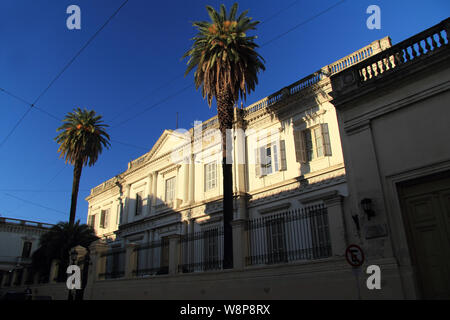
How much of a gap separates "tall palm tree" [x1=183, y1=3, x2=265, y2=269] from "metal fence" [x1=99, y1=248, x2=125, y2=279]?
6067 mm

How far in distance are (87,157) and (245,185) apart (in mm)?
15014

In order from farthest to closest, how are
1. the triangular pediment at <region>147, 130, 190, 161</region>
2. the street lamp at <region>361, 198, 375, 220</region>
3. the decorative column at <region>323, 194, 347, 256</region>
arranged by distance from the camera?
the triangular pediment at <region>147, 130, 190, 161</region> → the decorative column at <region>323, 194, 347, 256</region> → the street lamp at <region>361, 198, 375, 220</region>

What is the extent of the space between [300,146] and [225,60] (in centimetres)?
545

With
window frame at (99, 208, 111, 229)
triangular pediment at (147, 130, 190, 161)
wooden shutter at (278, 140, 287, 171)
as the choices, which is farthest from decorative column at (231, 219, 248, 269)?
window frame at (99, 208, 111, 229)

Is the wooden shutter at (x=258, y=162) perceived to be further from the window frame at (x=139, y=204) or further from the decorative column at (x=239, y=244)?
the window frame at (x=139, y=204)

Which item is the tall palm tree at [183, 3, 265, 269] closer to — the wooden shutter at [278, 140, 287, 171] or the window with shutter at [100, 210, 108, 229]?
the wooden shutter at [278, 140, 287, 171]

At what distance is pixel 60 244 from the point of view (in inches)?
909

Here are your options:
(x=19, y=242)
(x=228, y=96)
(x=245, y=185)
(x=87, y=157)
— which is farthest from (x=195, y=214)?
(x=19, y=242)

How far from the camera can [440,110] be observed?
7918mm

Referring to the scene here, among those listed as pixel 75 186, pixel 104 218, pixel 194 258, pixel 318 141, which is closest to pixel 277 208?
pixel 318 141

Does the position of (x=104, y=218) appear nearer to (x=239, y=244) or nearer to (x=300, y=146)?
(x=300, y=146)

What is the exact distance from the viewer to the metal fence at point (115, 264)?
15.1m

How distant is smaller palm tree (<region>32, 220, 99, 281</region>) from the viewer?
74.5ft
